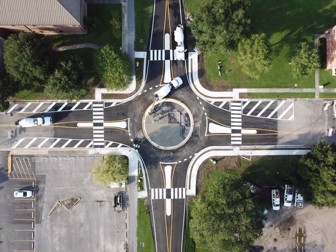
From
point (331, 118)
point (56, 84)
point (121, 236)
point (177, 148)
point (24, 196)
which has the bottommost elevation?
point (121, 236)

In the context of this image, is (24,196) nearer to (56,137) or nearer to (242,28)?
(56,137)

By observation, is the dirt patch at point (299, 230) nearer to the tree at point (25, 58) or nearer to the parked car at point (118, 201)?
the parked car at point (118, 201)

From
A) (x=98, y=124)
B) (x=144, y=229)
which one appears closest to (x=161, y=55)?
(x=98, y=124)

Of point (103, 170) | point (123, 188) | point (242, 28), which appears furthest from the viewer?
point (123, 188)

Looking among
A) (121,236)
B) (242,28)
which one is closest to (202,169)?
(121,236)

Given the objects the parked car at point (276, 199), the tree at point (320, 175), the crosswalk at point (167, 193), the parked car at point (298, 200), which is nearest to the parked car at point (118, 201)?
the crosswalk at point (167, 193)

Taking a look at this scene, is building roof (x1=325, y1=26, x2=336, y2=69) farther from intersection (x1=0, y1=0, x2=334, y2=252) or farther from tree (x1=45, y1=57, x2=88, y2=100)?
tree (x1=45, y1=57, x2=88, y2=100)

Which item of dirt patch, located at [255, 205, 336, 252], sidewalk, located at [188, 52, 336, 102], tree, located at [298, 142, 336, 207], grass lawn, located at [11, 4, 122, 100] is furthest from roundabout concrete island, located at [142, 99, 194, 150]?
dirt patch, located at [255, 205, 336, 252]
